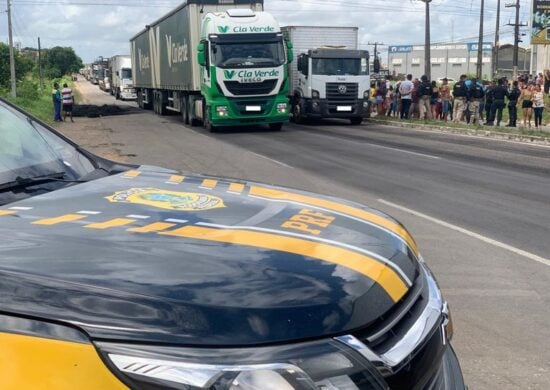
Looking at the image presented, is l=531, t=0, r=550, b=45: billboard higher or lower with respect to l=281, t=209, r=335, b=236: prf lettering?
higher

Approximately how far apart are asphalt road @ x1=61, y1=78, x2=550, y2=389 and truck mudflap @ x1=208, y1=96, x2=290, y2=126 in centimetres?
61

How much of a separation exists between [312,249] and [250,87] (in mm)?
19747

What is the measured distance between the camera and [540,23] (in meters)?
41.8

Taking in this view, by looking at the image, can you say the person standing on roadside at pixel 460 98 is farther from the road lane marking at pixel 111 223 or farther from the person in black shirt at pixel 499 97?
the road lane marking at pixel 111 223

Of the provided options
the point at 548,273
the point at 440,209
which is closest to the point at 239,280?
the point at 548,273

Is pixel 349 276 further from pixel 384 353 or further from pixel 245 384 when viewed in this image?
pixel 245 384

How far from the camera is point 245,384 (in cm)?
140

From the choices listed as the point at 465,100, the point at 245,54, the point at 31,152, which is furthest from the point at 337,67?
the point at 31,152

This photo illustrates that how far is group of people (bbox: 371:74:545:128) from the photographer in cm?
2288

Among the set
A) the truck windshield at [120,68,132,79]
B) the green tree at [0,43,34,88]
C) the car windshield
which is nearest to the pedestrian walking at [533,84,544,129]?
the car windshield

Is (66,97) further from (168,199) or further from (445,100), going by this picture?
(168,199)

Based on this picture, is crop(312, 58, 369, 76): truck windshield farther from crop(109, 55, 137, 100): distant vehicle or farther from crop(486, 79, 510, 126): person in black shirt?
crop(109, 55, 137, 100): distant vehicle

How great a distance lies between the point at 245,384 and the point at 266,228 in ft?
2.42

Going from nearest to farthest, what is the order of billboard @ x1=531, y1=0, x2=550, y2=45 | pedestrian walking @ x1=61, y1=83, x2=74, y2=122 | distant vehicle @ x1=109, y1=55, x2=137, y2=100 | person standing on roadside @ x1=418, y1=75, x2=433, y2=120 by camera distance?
person standing on roadside @ x1=418, y1=75, x2=433, y2=120 < pedestrian walking @ x1=61, y1=83, x2=74, y2=122 < billboard @ x1=531, y1=0, x2=550, y2=45 < distant vehicle @ x1=109, y1=55, x2=137, y2=100
